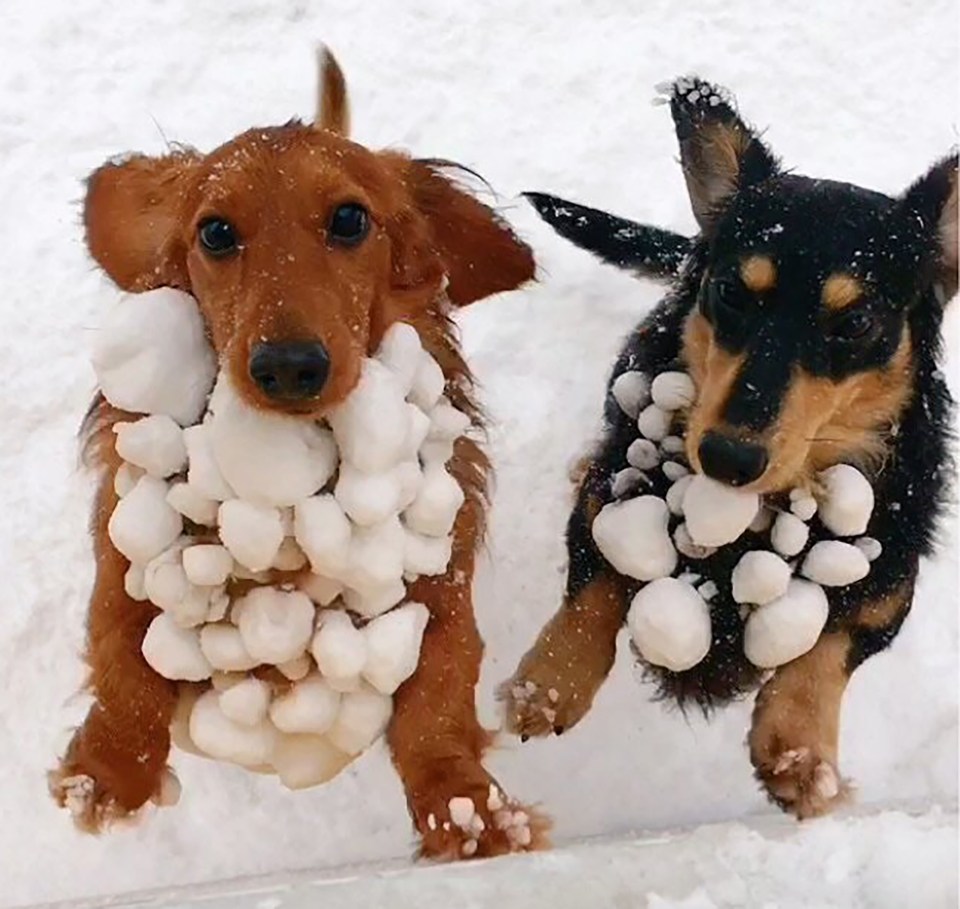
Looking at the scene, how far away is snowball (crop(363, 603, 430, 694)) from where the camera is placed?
1886 mm

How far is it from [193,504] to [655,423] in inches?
30.0

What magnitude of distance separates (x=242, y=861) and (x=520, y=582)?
30.0 inches

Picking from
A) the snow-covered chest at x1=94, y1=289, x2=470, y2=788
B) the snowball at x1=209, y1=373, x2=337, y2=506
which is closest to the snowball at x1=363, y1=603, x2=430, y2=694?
the snow-covered chest at x1=94, y1=289, x2=470, y2=788

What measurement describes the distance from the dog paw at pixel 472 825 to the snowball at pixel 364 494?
44cm

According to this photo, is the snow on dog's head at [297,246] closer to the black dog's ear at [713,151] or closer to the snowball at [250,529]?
the snowball at [250,529]

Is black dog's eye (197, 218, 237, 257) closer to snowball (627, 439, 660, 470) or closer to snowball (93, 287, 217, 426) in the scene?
snowball (93, 287, 217, 426)

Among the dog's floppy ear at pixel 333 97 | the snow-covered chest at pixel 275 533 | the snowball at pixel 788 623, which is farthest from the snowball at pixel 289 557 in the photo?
the dog's floppy ear at pixel 333 97

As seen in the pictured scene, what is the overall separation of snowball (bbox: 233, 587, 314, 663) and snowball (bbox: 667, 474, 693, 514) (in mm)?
580

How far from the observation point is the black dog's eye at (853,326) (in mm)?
1925

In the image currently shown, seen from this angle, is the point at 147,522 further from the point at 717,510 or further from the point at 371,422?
the point at 717,510

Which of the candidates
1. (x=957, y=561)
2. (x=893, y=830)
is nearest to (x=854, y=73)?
(x=957, y=561)

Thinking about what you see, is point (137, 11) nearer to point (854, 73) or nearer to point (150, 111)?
point (150, 111)

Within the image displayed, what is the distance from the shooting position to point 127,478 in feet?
6.21

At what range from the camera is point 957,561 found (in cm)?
291
